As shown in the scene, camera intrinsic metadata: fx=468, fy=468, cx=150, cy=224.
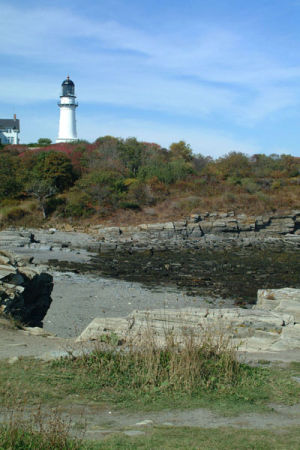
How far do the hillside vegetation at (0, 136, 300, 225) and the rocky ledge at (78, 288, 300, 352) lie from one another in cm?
3224

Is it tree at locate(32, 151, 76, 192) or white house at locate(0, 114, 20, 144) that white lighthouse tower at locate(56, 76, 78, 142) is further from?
tree at locate(32, 151, 76, 192)

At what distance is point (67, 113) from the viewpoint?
2758 inches

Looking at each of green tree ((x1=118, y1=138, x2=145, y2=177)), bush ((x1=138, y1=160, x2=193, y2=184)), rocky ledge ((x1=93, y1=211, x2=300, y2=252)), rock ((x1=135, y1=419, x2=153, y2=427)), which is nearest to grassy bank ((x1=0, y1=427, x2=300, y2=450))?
rock ((x1=135, y1=419, x2=153, y2=427))

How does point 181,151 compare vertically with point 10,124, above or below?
below

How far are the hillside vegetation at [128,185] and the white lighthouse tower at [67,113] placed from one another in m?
10.2

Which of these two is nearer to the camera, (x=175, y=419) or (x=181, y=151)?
(x=175, y=419)

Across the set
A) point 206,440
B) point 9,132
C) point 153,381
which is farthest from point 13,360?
point 9,132

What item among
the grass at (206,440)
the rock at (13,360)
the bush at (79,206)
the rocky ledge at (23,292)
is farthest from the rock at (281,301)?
the bush at (79,206)

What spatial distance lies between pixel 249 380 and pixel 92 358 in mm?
2270

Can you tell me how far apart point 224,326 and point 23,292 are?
19.8 ft

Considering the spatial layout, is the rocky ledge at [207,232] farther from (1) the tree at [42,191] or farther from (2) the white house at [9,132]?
(2) the white house at [9,132]

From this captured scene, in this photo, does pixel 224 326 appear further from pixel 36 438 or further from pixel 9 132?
pixel 9 132

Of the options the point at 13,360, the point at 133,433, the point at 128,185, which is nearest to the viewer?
the point at 133,433

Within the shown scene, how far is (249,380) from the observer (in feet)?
21.5
